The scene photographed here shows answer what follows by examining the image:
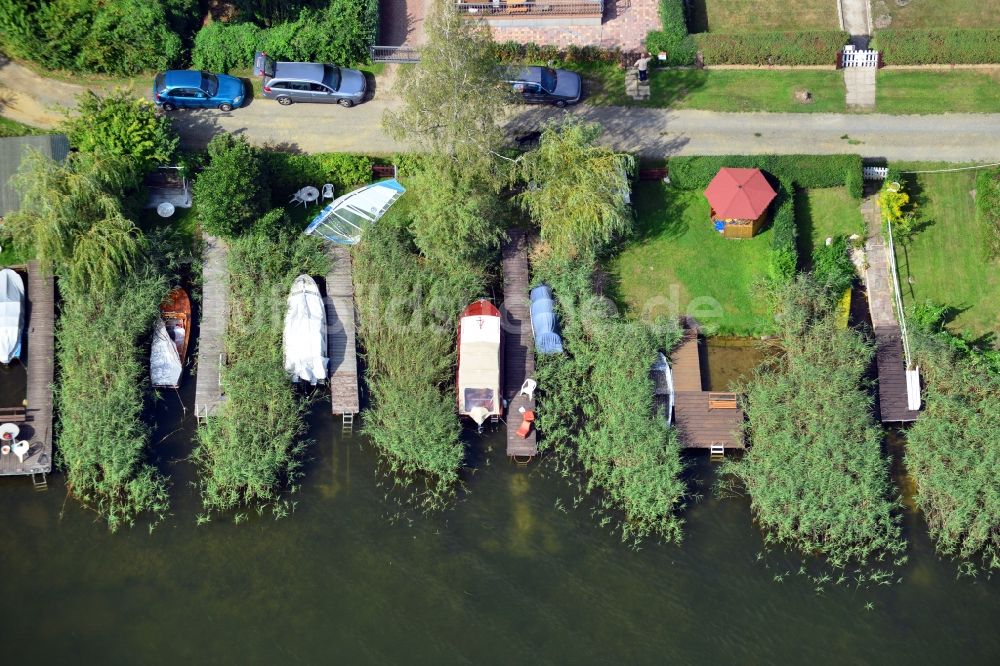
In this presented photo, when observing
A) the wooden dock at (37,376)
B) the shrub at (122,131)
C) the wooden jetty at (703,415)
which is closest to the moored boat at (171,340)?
the wooden dock at (37,376)

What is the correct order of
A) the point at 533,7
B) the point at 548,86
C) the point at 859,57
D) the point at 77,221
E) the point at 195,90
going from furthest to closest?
the point at 533,7 < the point at 859,57 < the point at 548,86 < the point at 195,90 < the point at 77,221

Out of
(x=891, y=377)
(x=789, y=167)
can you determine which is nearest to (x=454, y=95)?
(x=789, y=167)

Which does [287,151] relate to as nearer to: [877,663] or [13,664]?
[13,664]

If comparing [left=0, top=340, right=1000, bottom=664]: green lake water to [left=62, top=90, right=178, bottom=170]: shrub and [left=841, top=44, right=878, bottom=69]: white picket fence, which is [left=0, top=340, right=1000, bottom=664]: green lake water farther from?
[left=841, top=44, right=878, bottom=69]: white picket fence

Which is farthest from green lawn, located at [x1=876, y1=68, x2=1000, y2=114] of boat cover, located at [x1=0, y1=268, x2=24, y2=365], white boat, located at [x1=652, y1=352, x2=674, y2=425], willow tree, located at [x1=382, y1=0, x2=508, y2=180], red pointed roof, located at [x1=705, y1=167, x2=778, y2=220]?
boat cover, located at [x1=0, y1=268, x2=24, y2=365]

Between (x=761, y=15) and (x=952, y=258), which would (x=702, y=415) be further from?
(x=761, y=15)

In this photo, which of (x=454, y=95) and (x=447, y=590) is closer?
(x=447, y=590)

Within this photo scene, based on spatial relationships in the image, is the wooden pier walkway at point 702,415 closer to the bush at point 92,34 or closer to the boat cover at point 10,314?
the bush at point 92,34
